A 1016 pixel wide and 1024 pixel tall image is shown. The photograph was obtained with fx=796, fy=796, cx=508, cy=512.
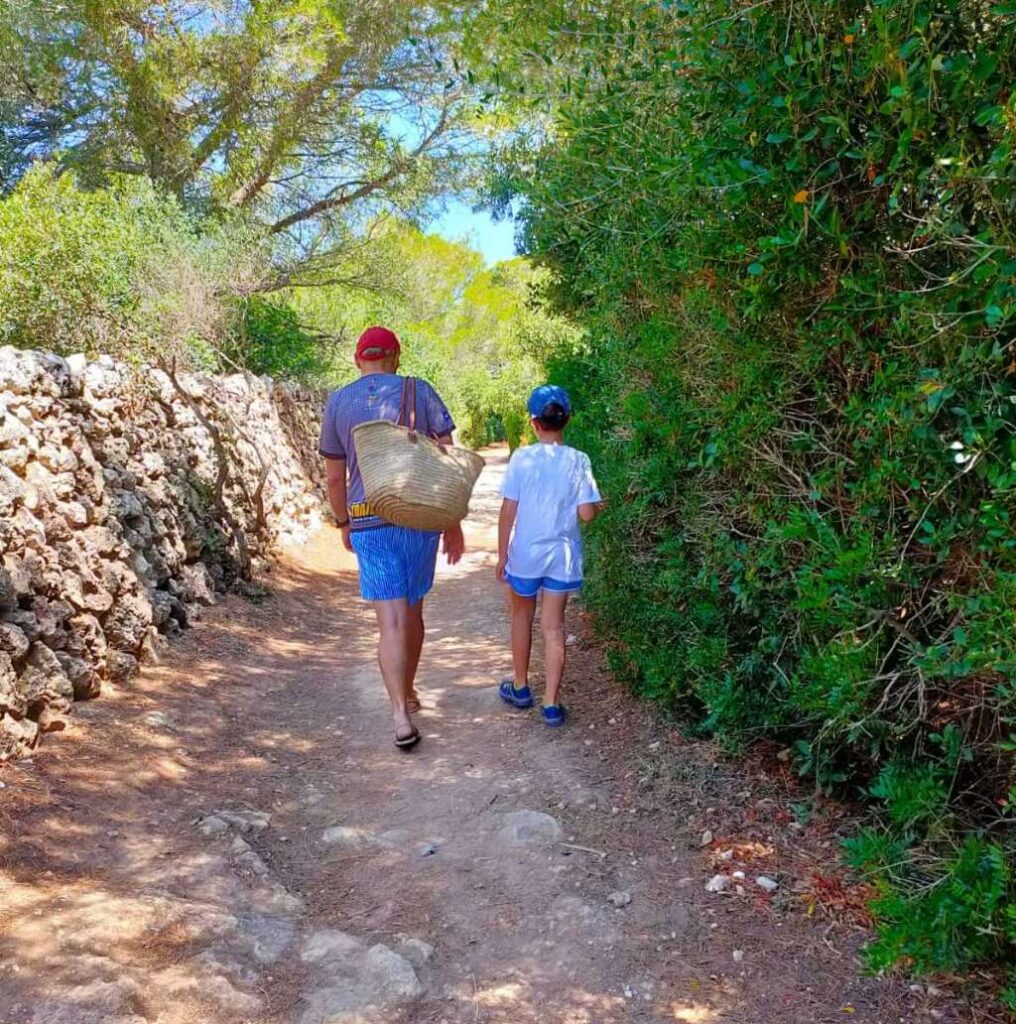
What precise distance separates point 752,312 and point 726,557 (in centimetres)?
98

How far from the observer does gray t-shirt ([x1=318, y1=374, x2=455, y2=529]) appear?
3.91 metres

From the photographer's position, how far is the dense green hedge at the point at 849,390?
1.93 m

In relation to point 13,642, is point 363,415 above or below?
above

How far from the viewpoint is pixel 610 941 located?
2.51 m

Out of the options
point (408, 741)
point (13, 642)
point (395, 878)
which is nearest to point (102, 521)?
point (13, 642)

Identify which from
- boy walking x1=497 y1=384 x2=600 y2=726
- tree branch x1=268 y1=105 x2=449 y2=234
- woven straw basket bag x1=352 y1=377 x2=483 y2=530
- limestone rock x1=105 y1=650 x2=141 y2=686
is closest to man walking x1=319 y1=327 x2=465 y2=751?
woven straw basket bag x1=352 y1=377 x2=483 y2=530

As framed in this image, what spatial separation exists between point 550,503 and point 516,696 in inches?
46.4

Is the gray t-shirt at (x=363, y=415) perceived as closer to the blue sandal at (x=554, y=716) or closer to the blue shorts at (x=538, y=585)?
the blue shorts at (x=538, y=585)

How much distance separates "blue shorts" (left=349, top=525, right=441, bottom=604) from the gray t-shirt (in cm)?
7

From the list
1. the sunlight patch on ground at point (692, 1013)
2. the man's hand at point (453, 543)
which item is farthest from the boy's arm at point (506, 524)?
the sunlight patch on ground at point (692, 1013)

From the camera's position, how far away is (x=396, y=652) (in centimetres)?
399

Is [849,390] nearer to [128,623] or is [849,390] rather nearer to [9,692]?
[9,692]

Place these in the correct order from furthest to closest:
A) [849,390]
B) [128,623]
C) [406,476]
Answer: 1. [128,623]
2. [406,476]
3. [849,390]

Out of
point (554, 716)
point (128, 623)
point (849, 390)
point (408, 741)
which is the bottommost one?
point (408, 741)
